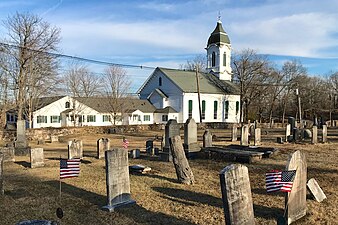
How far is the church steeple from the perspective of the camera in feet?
177

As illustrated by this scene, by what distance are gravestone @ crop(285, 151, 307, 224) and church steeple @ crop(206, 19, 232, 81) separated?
1925 inches

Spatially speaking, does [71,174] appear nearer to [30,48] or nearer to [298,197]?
[298,197]

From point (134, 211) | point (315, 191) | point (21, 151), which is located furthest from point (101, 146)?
point (315, 191)

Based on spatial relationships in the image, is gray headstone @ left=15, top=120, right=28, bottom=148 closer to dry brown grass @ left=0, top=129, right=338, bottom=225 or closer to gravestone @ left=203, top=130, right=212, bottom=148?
dry brown grass @ left=0, top=129, right=338, bottom=225

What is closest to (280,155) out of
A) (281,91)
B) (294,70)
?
(281,91)

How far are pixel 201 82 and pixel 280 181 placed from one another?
45706 millimetres

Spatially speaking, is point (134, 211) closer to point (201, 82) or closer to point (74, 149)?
point (74, 149)

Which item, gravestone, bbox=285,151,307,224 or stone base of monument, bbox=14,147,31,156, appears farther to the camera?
stone base of monument, bbox=14,147,31,156

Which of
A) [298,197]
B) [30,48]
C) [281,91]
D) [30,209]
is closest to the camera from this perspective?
[298,197]

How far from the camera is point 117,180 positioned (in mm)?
7750

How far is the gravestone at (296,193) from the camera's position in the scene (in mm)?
6242

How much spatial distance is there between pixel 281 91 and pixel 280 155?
46880 mm

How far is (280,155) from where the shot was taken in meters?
15.6

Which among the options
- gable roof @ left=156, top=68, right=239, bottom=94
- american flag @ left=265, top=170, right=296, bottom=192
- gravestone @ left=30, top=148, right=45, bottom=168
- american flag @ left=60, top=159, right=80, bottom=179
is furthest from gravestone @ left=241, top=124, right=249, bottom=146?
gable roof @ left=156, top=68, right=239, bottom=94
